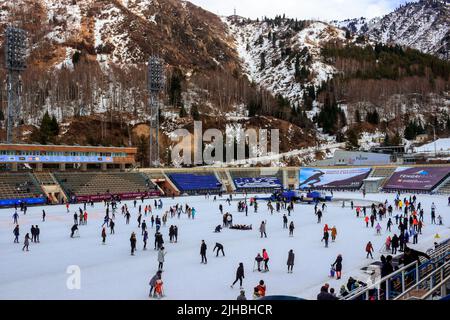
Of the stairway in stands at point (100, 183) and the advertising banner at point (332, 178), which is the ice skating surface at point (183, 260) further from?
the advertising banner at point (332, 178)

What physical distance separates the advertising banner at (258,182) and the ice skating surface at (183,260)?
115 ft

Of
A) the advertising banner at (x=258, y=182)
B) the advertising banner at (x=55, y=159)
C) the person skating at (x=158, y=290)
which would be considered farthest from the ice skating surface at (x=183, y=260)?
the advertising banner at (x=258, y=182)

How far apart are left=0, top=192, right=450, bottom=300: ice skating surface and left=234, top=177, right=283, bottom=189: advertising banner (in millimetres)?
35050

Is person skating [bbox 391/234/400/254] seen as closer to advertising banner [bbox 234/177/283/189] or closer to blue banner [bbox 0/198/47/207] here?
blue banner [bbox 0/198/47/207]

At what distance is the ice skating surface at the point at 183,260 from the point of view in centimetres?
1266

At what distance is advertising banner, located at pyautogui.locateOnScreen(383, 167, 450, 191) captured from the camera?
54213mm

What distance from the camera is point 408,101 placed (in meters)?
125

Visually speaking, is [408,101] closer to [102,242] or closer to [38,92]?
[38,92]

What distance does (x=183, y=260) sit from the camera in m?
17.1

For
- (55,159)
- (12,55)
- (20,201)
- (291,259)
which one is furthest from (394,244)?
(12,55)

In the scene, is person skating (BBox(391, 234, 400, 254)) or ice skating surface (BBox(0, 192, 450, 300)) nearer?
ice skating surface (BBox(0, 192, 450, 300))

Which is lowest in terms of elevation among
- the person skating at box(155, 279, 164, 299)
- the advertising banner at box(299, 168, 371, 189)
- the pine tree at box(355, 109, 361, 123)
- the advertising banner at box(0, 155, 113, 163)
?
the person skating at box(155, 279, 164, 299)

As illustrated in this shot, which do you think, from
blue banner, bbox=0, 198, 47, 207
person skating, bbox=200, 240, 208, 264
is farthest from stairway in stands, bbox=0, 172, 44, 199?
person skating, bbox=200, 240, 208, 264
